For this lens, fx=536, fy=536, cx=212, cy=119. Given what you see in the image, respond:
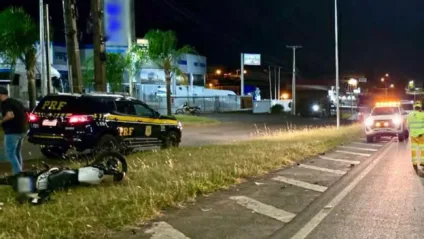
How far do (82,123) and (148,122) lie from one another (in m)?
2.71

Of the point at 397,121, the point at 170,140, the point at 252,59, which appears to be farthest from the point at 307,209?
the point at 252,59

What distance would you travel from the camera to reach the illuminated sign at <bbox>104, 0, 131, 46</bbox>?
96.2 ft

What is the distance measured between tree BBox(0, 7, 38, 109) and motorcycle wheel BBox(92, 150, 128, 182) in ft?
63.2

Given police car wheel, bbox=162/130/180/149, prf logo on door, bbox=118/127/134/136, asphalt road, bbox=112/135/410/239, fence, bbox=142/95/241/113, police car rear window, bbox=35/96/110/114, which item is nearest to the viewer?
asphalt road, bbox=112/135/410/239

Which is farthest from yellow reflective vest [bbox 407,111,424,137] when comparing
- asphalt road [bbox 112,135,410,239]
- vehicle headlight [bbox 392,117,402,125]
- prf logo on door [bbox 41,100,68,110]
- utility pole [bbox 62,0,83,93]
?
utility pole [bbox 62,0,83,93]

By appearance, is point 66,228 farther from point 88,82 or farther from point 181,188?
point 88,82

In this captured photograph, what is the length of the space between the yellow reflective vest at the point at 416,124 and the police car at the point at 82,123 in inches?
295

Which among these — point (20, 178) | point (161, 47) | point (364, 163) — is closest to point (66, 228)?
point (20, 178)

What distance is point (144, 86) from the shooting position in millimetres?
53906

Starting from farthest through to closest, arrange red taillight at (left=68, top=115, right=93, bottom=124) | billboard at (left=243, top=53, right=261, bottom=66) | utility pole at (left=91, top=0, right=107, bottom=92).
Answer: billboard at (left=243, top=53, right=261, bottom=66)
utility pole at (left=91, top=0, right=107, bottom=92)
red taillight at (left=68, top=115, right=93, bottom=124)

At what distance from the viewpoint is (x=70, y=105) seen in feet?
46.0

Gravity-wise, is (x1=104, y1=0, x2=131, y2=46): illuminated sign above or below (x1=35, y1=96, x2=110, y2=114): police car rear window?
above

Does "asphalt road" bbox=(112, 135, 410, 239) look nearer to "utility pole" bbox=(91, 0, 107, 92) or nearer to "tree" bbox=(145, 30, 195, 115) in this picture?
"utility pole" bbox=(91, 0, 107, 92)

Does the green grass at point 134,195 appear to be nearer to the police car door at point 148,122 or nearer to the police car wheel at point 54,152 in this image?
the police car door at point 148,122
